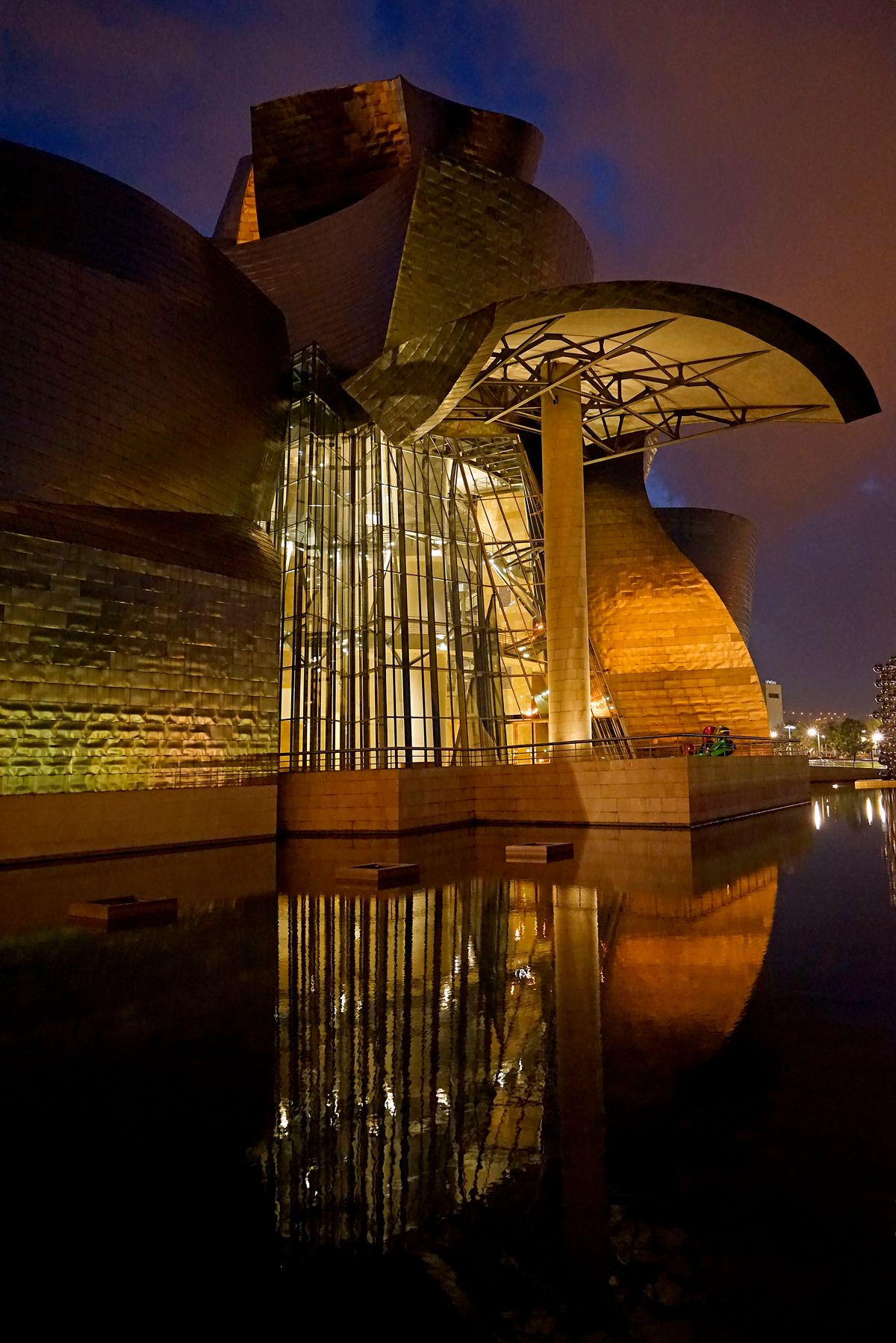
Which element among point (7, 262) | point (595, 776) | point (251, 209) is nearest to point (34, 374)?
point (7, 262)

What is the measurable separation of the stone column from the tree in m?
62.7

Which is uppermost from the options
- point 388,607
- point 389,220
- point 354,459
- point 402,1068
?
point 389,220

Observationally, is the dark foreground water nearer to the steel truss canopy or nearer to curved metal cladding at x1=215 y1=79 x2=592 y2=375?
the steel truss canopy

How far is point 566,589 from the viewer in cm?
1894

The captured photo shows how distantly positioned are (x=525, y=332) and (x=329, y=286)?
25.6 feet

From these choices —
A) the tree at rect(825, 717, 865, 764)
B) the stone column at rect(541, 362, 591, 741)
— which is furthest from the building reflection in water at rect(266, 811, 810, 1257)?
the tree at rect(825, 717, 865, 764)

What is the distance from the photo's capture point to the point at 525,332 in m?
18.5

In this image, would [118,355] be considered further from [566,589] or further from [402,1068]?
[402,1068]

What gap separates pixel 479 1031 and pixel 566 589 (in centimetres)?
1531

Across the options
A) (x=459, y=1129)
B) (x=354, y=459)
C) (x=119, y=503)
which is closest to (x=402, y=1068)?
(x=459, y=1129)

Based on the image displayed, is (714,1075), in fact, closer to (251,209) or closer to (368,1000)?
(368,1000)

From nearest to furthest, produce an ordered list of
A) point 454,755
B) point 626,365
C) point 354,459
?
point 626,365, point 454,755, point 354,459

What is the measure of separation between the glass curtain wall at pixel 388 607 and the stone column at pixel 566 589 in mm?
4303

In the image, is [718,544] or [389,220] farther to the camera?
[718,544]
